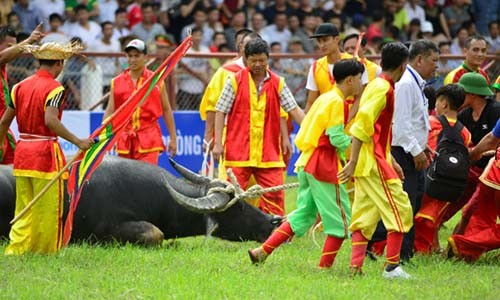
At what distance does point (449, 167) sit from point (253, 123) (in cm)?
211

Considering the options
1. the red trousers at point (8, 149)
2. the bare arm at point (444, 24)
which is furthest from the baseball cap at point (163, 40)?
the red trousers at point (8, 149)

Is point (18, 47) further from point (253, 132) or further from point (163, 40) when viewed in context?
point (163, 40)

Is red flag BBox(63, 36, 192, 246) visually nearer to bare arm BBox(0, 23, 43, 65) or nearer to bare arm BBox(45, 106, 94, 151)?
bare arm BBox(45, 106, 94, 151)

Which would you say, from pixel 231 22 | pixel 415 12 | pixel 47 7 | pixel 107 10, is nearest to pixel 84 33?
pixel 47 7

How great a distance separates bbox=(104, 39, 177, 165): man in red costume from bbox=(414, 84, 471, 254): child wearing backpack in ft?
9.62

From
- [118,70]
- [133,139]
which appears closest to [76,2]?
[118,70]

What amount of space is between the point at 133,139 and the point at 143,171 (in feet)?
2.91

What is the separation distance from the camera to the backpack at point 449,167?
30.8ft

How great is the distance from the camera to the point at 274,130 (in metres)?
10.7

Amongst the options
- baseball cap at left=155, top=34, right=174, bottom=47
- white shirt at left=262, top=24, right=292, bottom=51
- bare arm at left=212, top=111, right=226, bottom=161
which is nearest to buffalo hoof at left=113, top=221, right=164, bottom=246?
bare arm at left=212, top=111, right=226, bottom=161

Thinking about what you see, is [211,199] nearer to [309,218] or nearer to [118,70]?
[309,218]

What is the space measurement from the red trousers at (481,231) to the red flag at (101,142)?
9.32ft

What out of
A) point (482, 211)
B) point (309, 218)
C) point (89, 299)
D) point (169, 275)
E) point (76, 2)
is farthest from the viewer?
point (76, 2)

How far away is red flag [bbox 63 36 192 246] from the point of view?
29.3 feet
